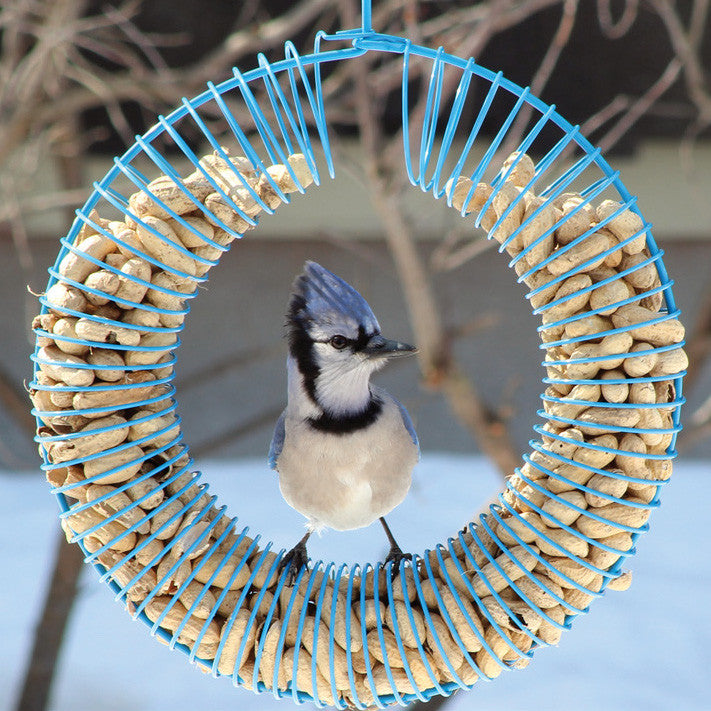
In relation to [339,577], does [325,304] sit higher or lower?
higher

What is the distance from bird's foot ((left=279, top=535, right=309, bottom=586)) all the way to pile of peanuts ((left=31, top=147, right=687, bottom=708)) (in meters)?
0.03

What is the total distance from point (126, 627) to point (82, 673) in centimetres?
25

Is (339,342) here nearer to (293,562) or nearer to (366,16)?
(293,562)

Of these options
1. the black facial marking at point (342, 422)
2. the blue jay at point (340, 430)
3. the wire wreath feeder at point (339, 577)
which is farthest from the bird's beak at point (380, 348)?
the wire wreath feeder at point (339, 577)

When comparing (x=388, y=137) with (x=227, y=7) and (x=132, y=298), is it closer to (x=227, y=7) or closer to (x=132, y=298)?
(x=227, y=7)

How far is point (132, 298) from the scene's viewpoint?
1307 millimetres

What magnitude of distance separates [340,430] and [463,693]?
76.8 inches

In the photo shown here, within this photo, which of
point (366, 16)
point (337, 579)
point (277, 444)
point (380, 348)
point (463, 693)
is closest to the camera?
point (366, 16)

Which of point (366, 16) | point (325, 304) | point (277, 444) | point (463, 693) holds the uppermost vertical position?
point (366, 16)

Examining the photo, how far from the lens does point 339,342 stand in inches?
57.8

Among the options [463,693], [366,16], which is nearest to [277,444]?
[366,16]

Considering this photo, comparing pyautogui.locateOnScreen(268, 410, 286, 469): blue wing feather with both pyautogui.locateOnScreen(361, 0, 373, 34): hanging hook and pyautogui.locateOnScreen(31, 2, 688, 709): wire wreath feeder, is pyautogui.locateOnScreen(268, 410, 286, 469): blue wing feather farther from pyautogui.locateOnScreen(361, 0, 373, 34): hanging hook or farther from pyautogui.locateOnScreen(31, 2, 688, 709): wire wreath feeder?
pyautogui.locateOnScreen(361, 0, 373, 34): hanging hook

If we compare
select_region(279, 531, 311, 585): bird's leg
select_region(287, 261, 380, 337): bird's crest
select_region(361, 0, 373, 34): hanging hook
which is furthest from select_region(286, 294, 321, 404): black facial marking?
select_region(361, 0, 373, 34): hanging hook

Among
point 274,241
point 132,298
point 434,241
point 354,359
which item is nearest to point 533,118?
point 434,241
